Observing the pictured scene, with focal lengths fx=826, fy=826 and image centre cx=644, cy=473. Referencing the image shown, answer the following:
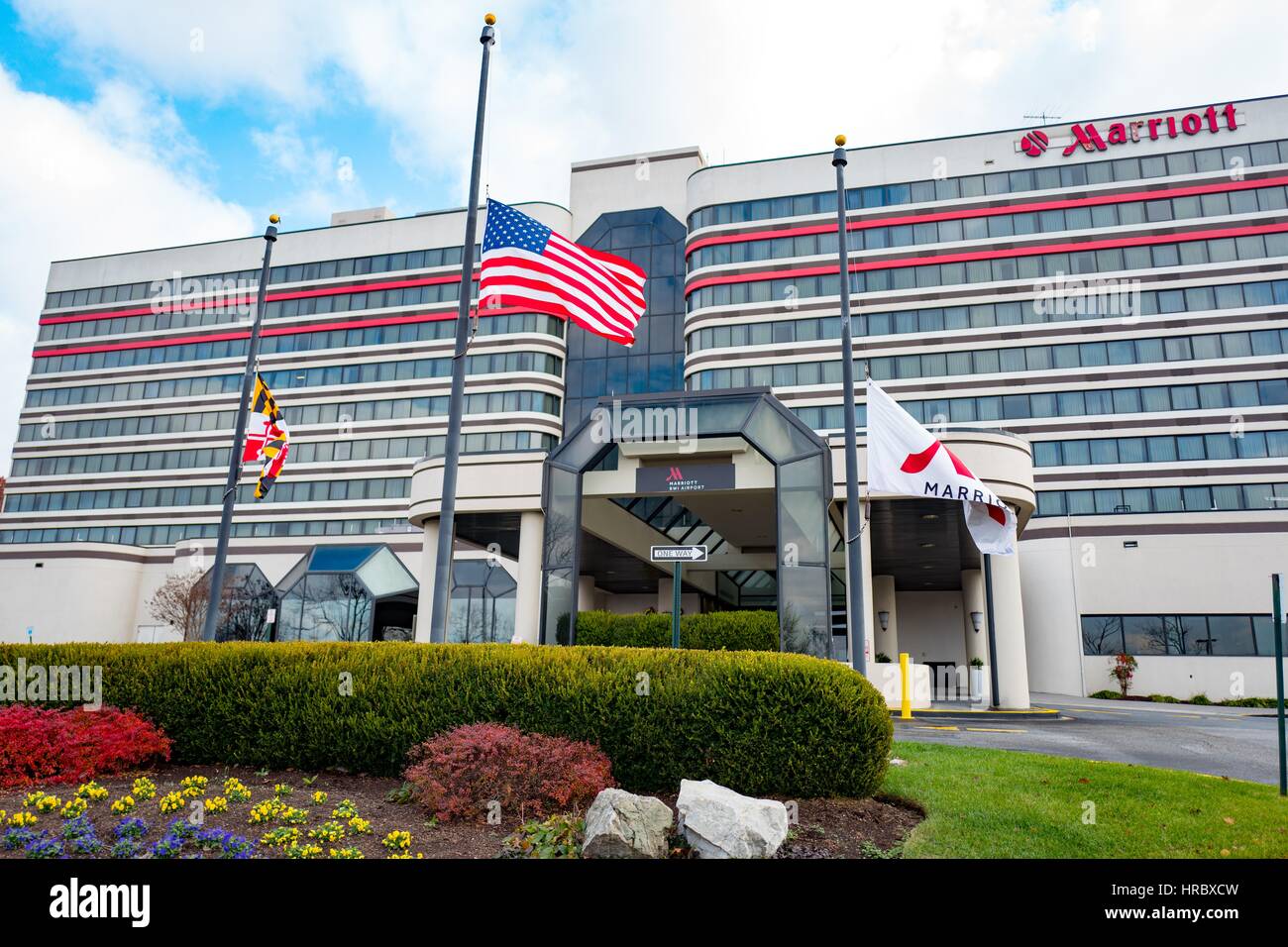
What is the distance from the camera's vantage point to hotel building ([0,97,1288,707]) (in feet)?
75.4

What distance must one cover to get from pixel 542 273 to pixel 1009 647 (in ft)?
55.3

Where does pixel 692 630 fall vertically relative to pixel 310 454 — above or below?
below

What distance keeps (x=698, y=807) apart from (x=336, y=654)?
5.04 m

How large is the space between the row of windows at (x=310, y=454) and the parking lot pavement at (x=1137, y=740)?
32.8 metres

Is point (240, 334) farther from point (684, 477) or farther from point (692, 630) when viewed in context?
point (692, 630)

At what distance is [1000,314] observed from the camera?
4378 centimetres

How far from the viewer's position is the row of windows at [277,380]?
52219 mm

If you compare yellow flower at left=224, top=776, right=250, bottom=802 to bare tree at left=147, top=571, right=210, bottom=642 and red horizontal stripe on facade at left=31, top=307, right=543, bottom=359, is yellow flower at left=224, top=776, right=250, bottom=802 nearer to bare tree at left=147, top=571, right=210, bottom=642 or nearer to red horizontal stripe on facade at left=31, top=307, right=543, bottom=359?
bare tree at left=147, top=571, right=210, bottom=642

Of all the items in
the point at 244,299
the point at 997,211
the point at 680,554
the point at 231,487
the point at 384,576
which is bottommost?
the point at 680,554

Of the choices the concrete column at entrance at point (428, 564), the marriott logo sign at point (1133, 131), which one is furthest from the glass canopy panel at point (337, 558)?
the marriott logo sign at point (1133, 131)

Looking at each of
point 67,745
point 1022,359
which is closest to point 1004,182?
point 1022,359

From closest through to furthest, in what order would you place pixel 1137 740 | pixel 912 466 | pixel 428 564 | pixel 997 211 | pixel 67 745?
pixel 67 745, pixel 912 466, pixel 1137 740, pixel 428 564, pixel 997 211
